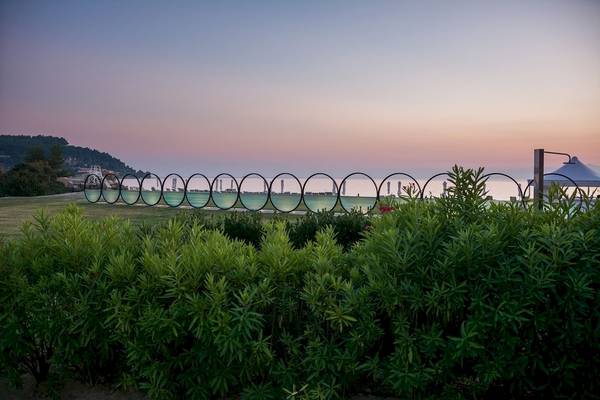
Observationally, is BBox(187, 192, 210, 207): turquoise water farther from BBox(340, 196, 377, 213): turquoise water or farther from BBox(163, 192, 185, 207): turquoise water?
BBox(340, 196, 377, 213): turquoise water

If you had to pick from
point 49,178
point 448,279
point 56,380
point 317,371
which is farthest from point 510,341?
point 49,178

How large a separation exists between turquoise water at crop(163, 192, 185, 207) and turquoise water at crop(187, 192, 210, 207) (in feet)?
1.05

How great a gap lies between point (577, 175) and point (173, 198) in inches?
563

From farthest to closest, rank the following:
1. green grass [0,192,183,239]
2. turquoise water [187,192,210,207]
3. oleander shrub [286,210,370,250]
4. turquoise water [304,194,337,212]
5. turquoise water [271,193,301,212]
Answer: turquoise water [187,192,210,207]
turquoise water [271,193,301,212]
turquoise water [304,194,337,212]
green grass [0,192,183,239]
oleander shrub [286,210,370,250]

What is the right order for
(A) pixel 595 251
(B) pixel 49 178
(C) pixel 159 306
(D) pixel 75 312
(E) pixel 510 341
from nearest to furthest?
(E) pixel 510 341
(A) pixel 595 251
(C) pixel 159 306
(D) pixel 75 312
(B) pixel 49 178

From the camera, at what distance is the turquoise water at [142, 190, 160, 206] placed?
856 inches

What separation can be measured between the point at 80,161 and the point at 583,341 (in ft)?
217

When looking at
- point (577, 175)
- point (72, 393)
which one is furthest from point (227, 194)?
point (72, 393)

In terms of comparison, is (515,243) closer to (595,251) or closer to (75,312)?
(595,251)

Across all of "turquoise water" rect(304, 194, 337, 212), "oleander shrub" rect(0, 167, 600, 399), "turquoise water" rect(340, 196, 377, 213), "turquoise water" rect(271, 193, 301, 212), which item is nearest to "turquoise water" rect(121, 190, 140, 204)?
"turquoise water" rect(271, 193, 301, 212)

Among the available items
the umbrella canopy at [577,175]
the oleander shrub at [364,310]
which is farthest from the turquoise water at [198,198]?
the oleander shrub at [364,310]

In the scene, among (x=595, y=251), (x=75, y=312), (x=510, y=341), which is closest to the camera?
(x=510, y=341)

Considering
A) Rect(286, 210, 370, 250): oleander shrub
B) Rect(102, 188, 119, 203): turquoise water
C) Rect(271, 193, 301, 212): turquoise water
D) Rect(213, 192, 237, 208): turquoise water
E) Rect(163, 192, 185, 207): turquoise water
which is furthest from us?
Rect(102, 188, 119, 203): turquoise water

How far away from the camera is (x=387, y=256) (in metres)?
2.63
